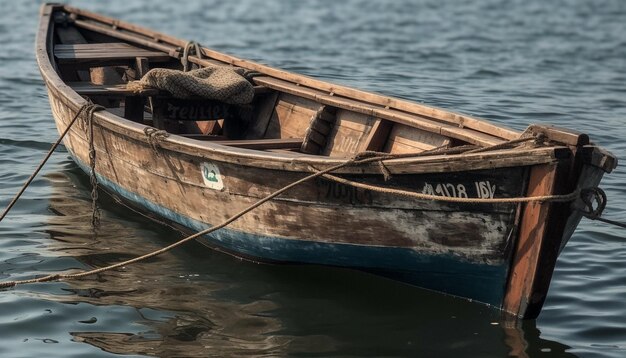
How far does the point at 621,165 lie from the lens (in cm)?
1099

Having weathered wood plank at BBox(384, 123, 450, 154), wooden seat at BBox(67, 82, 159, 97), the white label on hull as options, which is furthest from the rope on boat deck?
wooden seat at BBox(67, 82, 159, 97)

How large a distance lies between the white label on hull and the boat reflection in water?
73 cm

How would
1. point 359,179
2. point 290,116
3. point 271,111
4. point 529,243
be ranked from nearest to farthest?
point 529,243 → point 359,179 → point 290,116 → point 271,111

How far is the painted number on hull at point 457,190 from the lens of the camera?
6258 mm

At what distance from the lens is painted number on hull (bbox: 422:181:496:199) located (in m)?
6.26

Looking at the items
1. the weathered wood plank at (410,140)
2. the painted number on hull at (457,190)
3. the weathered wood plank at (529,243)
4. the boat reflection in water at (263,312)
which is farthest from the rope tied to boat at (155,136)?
the weathered wood plank at (529,243)

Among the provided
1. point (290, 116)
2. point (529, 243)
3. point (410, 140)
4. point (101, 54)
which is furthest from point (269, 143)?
point (101, 54)

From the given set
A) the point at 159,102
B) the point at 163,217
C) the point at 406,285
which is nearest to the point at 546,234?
the point at 406,285

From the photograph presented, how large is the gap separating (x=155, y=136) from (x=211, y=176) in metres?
0.59

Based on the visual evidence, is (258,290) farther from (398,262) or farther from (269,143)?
(269,143)

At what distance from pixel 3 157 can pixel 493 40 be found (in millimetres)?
12710

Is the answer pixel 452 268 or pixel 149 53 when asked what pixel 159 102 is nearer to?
pixel 149 53

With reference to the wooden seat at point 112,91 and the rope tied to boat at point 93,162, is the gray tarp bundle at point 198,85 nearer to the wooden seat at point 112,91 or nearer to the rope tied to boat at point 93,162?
the wooden seat at point 112,91

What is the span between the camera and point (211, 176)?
758 cm
